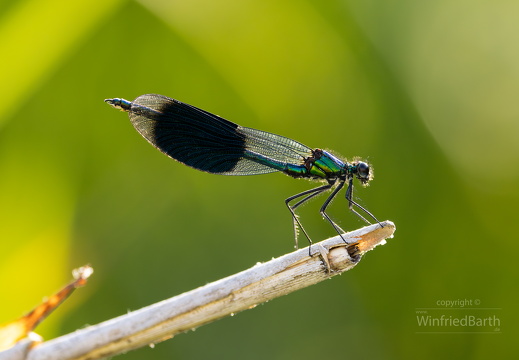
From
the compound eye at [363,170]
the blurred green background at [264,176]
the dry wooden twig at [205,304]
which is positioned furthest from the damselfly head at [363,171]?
the dry wooden twig at [205,304]

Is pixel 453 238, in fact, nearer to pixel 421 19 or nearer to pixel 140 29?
pixel 421 19

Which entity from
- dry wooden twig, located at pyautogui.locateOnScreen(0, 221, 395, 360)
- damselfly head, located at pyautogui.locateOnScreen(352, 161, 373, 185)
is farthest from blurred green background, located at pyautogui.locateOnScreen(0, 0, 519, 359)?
dry wooden twig, located at pyautogui.locateOnScreen(0, 221, 395, 360)

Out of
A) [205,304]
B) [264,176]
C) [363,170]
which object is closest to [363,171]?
[363,170]

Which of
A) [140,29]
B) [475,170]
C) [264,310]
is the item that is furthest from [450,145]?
[140,29]

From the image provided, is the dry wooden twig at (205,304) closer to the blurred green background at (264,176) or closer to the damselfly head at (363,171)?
the damselfly head at (363,171)

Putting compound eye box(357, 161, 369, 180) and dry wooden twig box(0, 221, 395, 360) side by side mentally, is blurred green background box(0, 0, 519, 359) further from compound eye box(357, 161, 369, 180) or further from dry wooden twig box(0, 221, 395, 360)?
dry wooden twig box(0, 221, 395, 360)

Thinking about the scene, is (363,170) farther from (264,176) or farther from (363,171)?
(264,176)
